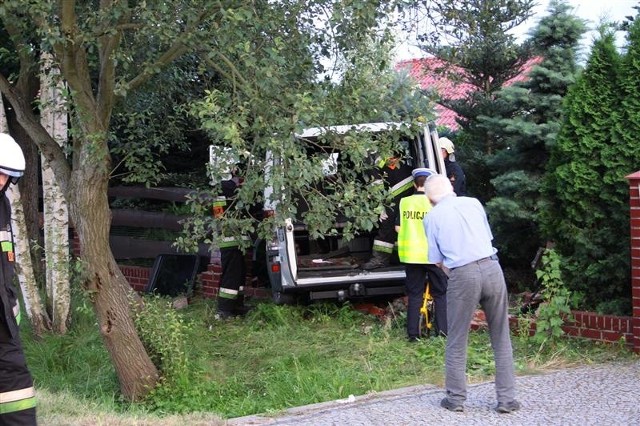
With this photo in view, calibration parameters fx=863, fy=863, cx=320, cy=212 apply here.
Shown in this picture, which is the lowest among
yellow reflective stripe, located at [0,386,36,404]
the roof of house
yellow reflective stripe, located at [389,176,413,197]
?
yellow reflective stripe, located at [0,386,36,404]

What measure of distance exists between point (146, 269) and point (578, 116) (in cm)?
687

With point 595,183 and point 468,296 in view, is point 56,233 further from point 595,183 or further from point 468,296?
point 595,183

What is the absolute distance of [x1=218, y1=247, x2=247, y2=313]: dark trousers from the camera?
10.0 metres

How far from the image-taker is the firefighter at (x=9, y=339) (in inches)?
194

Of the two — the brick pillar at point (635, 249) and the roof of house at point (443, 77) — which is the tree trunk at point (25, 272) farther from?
the brick pillar at point (635, 249)

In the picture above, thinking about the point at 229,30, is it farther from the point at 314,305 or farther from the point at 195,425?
the point at 314,305

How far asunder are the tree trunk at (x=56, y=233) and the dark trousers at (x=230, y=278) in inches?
68.5

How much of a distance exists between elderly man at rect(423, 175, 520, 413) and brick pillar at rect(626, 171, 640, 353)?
5.74ft

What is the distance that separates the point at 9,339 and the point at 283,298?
4811mm

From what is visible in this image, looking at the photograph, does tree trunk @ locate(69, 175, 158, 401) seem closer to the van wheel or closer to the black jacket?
the black jacket

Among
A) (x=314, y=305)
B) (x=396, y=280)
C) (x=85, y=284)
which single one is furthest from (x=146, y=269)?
(x=85, y=284)

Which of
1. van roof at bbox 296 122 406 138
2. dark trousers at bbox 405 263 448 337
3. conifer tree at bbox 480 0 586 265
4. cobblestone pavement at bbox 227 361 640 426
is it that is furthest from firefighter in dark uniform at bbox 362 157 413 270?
cobblestone pavement at bbox 227 361 640 426

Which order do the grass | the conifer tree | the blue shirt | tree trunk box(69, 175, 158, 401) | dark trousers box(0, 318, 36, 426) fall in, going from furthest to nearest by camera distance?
the conifer tree < tree trunk box(69, 175, 158, 401) < the grass < the blue shirt < dark trousers box(0, 318, 36, 426)

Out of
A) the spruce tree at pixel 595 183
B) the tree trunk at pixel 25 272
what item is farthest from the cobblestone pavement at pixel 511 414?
the tree trunk at pixel 25 272
